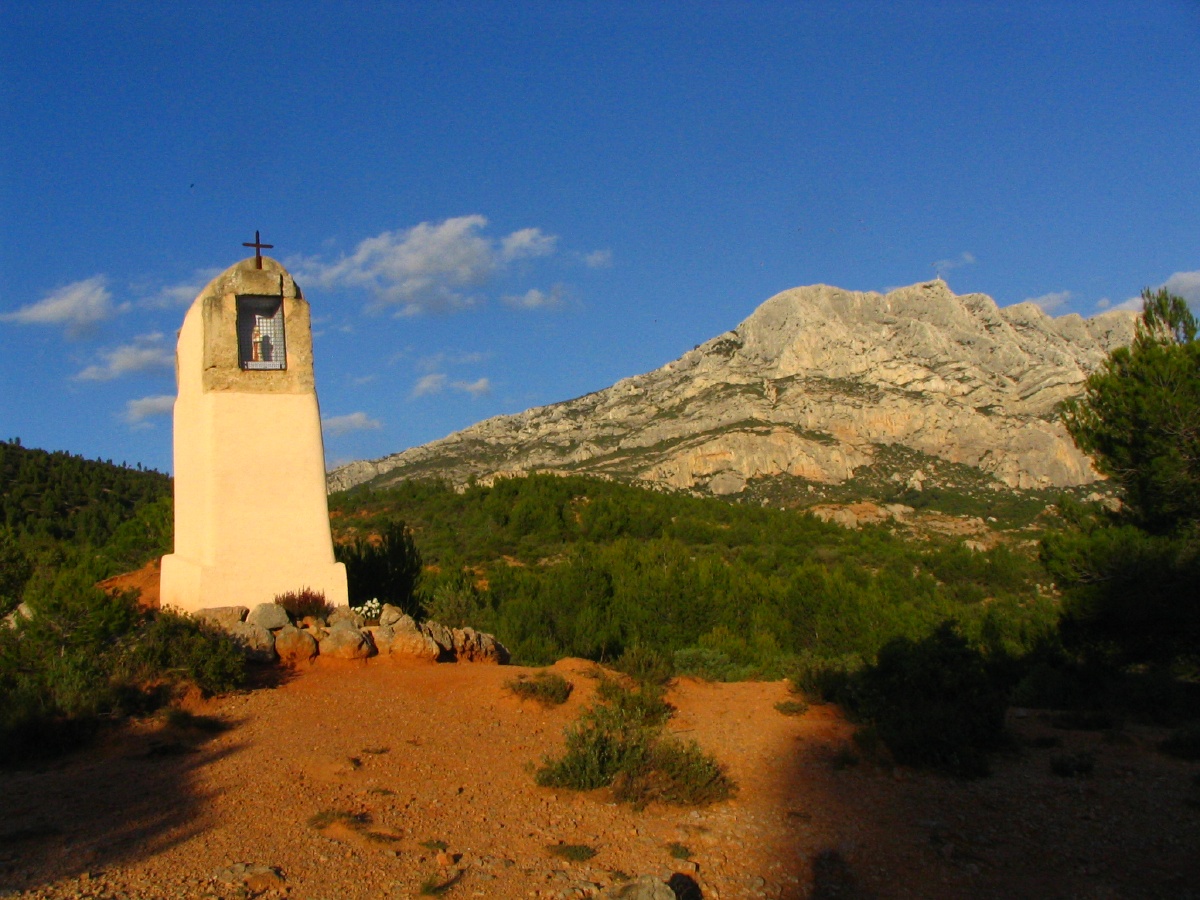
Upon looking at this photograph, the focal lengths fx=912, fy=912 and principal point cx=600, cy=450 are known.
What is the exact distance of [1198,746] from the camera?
7418 millimetres

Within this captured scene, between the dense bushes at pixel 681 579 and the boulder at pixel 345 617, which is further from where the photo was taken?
the dense bushes at pixel 681 579

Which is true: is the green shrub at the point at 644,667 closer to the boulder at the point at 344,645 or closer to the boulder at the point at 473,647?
the boulder at the point at 473,647

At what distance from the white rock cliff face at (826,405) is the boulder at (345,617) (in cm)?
4414

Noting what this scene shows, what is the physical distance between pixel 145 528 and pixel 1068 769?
62.2 feet

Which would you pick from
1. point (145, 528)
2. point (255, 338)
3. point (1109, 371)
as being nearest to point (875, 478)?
point (1109, 371)

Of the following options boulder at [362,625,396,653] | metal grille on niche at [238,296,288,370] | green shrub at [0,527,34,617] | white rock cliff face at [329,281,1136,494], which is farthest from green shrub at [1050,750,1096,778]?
white rock cliff face at [329,281,1136,494]

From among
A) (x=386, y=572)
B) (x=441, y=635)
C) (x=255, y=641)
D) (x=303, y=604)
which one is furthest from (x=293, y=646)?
(x=386, y=572)

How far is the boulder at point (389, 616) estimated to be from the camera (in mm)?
10445

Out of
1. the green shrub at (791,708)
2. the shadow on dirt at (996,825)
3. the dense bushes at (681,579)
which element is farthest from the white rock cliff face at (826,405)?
the shadow on dirt at (996,825)

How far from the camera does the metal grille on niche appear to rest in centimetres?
1108

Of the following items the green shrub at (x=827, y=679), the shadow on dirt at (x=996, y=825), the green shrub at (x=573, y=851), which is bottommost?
the shadow on dirt at (x=996, y=825)

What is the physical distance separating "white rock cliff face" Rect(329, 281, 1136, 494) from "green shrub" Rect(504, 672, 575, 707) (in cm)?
4596

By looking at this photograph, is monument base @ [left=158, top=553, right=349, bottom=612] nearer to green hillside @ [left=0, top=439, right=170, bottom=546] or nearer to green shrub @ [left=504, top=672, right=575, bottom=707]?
green shrub @ [left=504, top=672, right=575, bottom=707]

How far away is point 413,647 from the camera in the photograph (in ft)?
32.0
